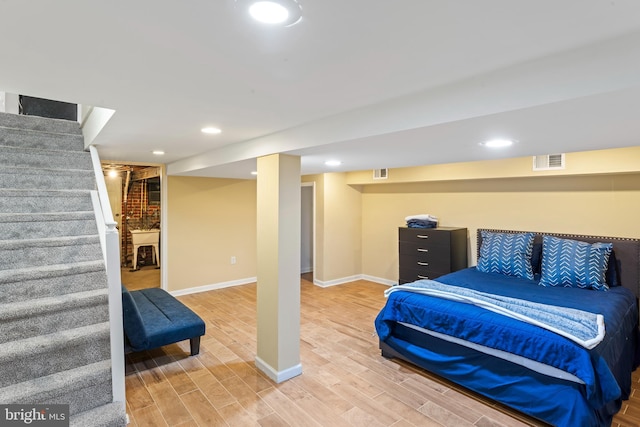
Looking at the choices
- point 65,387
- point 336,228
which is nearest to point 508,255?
A: point 336,228

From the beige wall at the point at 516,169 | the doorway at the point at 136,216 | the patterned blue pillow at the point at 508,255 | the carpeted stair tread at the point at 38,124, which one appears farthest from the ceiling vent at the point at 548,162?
the doorway at the point at 136,216

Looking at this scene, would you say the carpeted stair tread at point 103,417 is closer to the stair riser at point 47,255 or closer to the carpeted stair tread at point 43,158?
the stair riser at point 47,255

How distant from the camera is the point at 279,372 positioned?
2.79 metres

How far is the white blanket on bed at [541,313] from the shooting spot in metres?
2.17

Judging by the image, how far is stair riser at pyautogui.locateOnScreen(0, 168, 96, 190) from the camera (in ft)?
10.4

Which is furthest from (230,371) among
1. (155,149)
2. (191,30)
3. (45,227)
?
(191,30)

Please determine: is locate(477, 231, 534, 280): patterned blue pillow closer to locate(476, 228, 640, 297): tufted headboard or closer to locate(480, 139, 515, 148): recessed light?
locate(476, 228, 640, 297): tufted headboard

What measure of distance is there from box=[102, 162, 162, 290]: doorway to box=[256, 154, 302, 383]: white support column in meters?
4.91

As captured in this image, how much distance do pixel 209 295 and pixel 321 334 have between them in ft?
7.59

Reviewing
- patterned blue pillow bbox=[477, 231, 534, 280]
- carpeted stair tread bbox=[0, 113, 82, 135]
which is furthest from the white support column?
carpeted stair tread bbox=[0, 113, 82, 135]

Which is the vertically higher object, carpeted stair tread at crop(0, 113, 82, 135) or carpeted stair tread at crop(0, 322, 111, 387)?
carpeted stair tread at crop(0, 113, 82, 135)

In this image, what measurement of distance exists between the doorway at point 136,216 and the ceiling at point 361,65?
17.9ft

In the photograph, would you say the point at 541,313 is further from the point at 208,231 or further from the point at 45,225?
the point at 208,231

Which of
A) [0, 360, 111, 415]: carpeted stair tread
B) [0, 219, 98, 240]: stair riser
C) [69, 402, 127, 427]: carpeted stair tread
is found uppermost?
[0, 219, 98, 240]: stair riser
